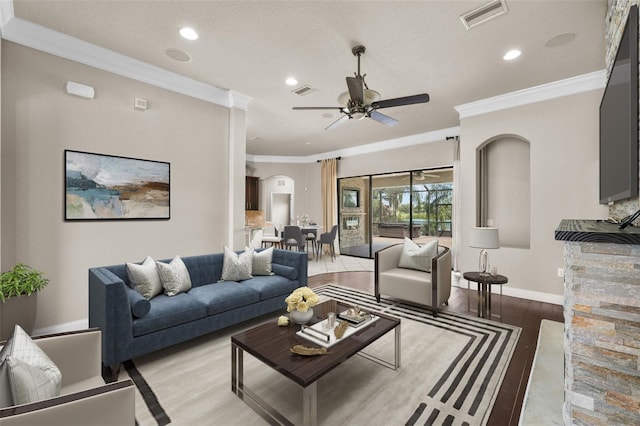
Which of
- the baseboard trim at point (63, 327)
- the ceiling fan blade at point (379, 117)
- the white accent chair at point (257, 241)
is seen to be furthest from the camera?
the white accent chair at point (257, 241)

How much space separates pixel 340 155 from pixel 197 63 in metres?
5.10

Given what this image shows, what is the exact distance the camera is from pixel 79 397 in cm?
111

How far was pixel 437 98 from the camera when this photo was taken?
439cm

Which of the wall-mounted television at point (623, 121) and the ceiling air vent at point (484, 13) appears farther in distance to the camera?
the ceiling air vent at point (484, 13)

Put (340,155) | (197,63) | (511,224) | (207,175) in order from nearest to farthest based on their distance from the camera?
(197,63), (207,175), (511,224), (340,155)

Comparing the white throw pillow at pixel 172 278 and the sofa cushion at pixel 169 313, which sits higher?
the white throw pillow at pixel 172 278

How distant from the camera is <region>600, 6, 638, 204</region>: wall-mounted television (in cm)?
150

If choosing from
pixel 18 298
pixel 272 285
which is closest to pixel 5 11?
pixel 18 298

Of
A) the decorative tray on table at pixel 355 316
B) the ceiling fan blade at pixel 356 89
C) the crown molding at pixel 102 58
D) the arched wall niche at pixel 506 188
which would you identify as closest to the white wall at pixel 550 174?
the arched wall niche at pixel 506 188

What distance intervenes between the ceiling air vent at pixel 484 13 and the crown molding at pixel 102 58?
→ 311 centimetres

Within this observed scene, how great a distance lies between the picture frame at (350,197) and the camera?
8195 mm

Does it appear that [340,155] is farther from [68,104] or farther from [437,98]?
[68,104]

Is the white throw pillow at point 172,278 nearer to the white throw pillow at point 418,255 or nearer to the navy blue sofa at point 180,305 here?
the navy blue sofa at point 180,305

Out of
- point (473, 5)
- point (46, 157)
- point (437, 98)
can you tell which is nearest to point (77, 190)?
point (46, 157)
